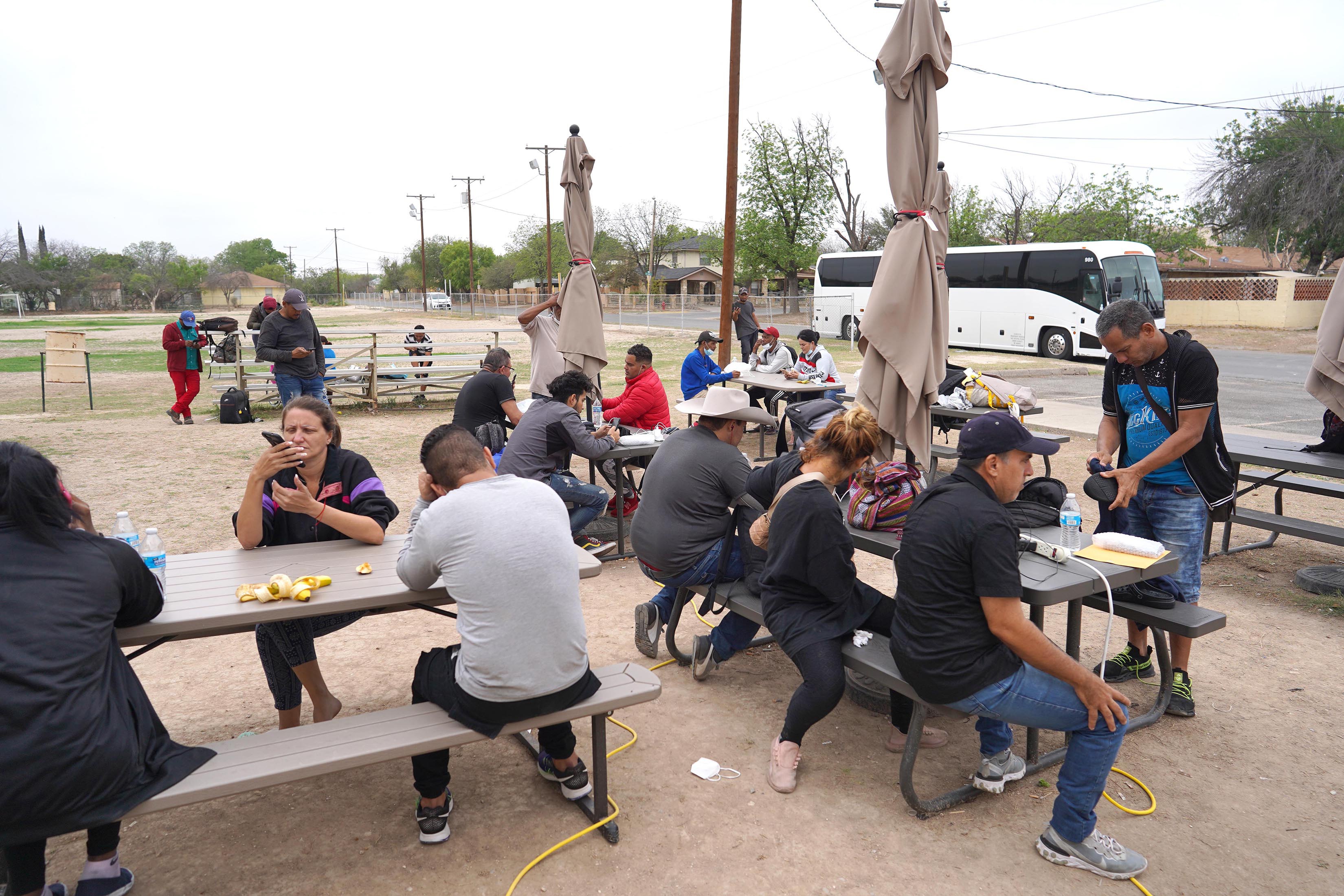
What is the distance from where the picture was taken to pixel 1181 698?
3.71m

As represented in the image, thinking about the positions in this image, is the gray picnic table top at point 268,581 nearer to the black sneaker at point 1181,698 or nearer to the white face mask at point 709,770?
the white face mask at point 709,770

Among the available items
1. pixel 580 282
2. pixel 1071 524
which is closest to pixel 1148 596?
pixel 1071 524

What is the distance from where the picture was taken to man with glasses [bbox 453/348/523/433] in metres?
6.61

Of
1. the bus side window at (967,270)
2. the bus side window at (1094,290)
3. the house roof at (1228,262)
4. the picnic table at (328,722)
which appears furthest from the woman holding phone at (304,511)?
the house roof at (1228,262)

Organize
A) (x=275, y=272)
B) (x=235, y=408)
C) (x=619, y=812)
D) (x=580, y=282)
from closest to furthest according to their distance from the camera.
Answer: (x=619, y=812), (x=580, y=282), (x=235, y=408), (x=275, y=272)

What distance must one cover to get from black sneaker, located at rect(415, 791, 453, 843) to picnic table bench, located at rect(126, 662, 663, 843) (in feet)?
1.03

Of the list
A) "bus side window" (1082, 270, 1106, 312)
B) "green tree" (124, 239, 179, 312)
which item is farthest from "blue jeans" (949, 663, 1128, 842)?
"green tree" (124, 239, 179, 312)

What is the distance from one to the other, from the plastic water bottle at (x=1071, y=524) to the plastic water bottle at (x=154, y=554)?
12.2 feet

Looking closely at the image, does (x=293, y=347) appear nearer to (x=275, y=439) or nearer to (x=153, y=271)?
(x=275, y=439)

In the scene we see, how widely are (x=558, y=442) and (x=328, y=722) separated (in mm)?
3145

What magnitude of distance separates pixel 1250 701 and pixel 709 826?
286cm

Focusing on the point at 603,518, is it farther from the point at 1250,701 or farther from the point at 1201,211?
the point at 1201,211

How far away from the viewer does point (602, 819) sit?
2939 millimetres

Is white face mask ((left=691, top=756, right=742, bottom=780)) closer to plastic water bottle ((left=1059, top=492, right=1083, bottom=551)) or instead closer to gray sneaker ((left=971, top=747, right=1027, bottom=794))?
gray sneaker ((left=971, top=747, right=1027, bottom=794))
